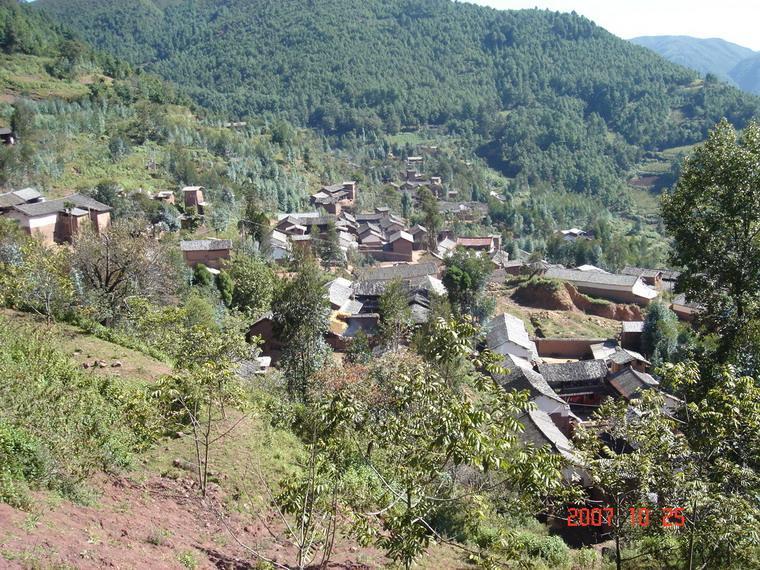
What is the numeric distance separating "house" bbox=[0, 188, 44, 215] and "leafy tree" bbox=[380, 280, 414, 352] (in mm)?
22589

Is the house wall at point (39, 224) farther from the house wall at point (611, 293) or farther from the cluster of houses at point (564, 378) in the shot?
the house wall at point (611, 293)

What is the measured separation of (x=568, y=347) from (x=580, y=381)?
5627 millimetres

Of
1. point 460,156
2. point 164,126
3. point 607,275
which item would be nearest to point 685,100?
point 460,156

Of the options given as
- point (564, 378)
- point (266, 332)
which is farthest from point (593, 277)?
point (266, 332)

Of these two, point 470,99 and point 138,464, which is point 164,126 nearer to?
point 138,464

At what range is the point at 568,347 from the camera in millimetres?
32531

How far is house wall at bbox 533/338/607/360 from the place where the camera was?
32.4 m

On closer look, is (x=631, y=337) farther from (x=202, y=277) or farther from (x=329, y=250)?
(x=202, y=277)

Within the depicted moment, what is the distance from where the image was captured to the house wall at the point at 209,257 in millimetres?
37062

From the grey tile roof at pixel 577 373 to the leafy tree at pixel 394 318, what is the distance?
22.9ft

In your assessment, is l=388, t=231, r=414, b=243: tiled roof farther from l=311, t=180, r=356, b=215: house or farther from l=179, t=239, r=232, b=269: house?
l=179, t=239, r=232, b=269: house

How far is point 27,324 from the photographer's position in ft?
41.4

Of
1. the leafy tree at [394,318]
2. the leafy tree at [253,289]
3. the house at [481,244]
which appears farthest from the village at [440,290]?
the leafy tree at [394,318]

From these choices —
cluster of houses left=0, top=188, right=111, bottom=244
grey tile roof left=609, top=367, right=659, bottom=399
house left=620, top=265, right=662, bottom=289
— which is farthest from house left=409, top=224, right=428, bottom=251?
grey tile roof left=609, top=367, right=659, bottom=399
